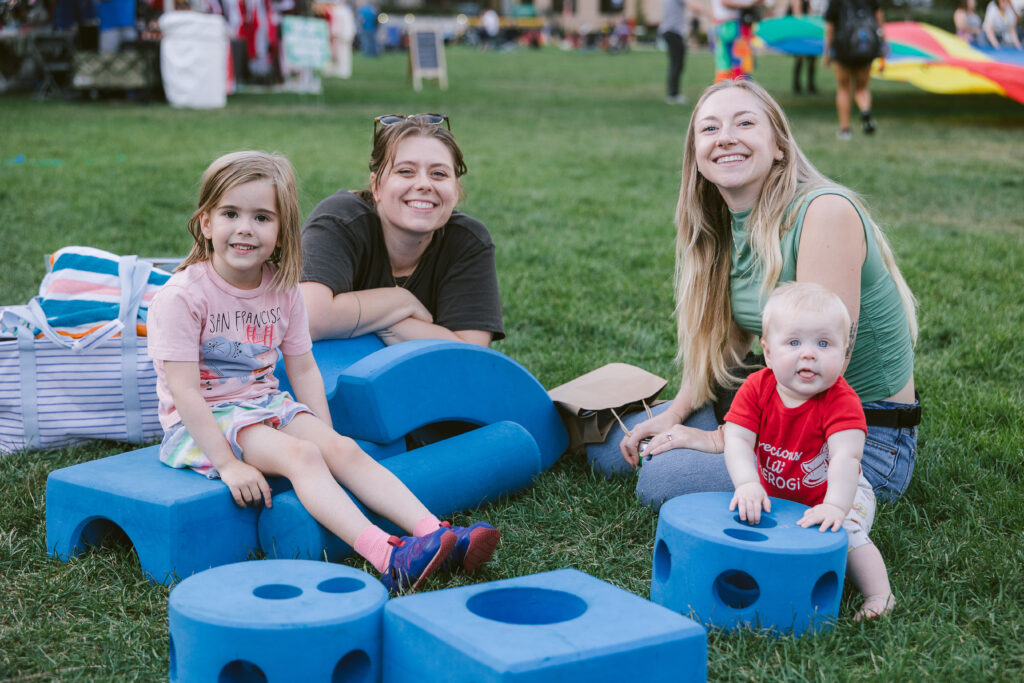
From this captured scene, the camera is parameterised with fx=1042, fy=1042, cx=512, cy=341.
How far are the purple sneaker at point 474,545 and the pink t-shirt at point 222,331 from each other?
768 mm

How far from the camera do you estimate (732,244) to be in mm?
3236

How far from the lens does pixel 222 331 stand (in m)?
2.88

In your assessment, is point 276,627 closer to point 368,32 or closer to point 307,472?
point 307,472

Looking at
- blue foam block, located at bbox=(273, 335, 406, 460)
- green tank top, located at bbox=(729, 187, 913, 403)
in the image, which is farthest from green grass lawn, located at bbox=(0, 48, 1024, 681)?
blue foam block, located at bbox=(273, 335, 406, 460)

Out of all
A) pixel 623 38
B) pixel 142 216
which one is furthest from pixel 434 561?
pixel 623 38

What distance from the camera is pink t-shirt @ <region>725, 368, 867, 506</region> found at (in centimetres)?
252

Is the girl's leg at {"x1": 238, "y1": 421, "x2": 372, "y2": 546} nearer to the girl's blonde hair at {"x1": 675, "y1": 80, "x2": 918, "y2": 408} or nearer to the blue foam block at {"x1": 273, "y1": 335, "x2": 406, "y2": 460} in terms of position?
the blue foam block at {"x1": 273, "y1": 335, "x2": 406, "y2": 460}

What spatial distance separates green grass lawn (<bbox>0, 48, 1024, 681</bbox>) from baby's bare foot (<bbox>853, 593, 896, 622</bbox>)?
33mm

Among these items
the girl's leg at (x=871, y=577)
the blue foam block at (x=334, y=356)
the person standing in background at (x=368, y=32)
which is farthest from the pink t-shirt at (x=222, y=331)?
the person standing in background at (x=368, y=32)

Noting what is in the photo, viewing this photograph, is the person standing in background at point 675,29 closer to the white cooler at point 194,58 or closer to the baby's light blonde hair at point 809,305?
the white cooler at point 194,58

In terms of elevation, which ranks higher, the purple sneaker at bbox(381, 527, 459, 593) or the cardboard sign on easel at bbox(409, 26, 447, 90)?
the cardboard sign on easel at bbox(409, 26, 447, 90)

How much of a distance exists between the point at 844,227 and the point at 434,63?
1905cm

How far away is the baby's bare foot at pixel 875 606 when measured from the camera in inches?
95.7

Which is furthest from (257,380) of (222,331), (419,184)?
(419,184)
